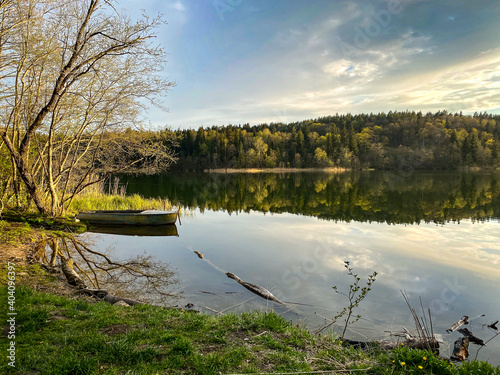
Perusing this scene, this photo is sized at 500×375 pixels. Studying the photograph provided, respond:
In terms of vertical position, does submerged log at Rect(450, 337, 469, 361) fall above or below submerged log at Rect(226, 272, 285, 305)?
below

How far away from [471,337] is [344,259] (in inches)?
220

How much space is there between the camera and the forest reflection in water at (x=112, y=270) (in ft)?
28.2

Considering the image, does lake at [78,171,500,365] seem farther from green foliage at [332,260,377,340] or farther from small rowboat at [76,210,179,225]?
small rowboat at [76,210,179,225]

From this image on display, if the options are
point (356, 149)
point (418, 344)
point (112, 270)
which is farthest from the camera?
point (356, 149)

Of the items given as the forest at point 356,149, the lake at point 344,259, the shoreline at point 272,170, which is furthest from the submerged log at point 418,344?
the shoreline at point 272,170

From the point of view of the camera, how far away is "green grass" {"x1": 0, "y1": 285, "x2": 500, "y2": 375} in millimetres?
3967

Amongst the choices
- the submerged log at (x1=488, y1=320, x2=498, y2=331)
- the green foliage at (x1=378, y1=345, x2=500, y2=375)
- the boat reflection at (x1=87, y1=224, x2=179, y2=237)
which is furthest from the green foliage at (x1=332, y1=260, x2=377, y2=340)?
the boat reflection at (x1=87, y1=224, x2=179, y2=237)

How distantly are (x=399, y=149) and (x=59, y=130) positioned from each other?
11317 centimetres

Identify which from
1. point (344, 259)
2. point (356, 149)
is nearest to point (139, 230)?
point (344, 259)

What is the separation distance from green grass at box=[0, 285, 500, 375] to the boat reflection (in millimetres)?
10979

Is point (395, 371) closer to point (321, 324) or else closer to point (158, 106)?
point (321, 324)

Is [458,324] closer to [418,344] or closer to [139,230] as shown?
[418,344]

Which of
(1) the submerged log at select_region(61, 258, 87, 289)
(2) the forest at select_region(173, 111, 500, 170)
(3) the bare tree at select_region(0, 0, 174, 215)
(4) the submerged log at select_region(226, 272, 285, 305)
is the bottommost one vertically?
(4) the submerged log at select_region(226, 272, 285, 305)

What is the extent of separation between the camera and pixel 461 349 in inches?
218
